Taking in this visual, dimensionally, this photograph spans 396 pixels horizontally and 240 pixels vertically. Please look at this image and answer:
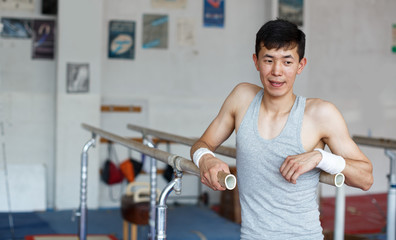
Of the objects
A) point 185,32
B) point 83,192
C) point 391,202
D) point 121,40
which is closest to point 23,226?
point 83,192

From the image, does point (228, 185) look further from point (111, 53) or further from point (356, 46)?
point (356, 46)

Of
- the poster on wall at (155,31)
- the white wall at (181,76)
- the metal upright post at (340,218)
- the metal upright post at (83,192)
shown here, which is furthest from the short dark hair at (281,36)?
the poster on wall at (155,31)

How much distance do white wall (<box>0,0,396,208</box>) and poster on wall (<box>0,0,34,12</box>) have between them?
0.23ft

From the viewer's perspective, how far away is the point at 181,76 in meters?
6.85

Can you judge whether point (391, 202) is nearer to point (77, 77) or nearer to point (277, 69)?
point (277, 69)

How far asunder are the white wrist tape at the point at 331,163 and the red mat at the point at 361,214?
378 cm

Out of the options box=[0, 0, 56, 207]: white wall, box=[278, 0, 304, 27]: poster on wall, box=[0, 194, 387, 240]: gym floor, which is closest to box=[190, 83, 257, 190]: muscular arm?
box=[0, 194, 387, 240]: gym floor

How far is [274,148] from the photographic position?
1.72 meters

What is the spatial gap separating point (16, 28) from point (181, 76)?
198 cm

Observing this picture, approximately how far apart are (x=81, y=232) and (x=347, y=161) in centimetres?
249

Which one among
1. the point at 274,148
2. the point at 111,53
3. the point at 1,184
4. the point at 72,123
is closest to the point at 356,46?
the point at 111,53

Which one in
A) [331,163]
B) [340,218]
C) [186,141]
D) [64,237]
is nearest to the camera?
[331,163]

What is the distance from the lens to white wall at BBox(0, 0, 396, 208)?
20.8 feet

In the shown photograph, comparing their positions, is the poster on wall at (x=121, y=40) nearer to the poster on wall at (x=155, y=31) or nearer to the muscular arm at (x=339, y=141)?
the poster on wall at (x=155, y=31)
